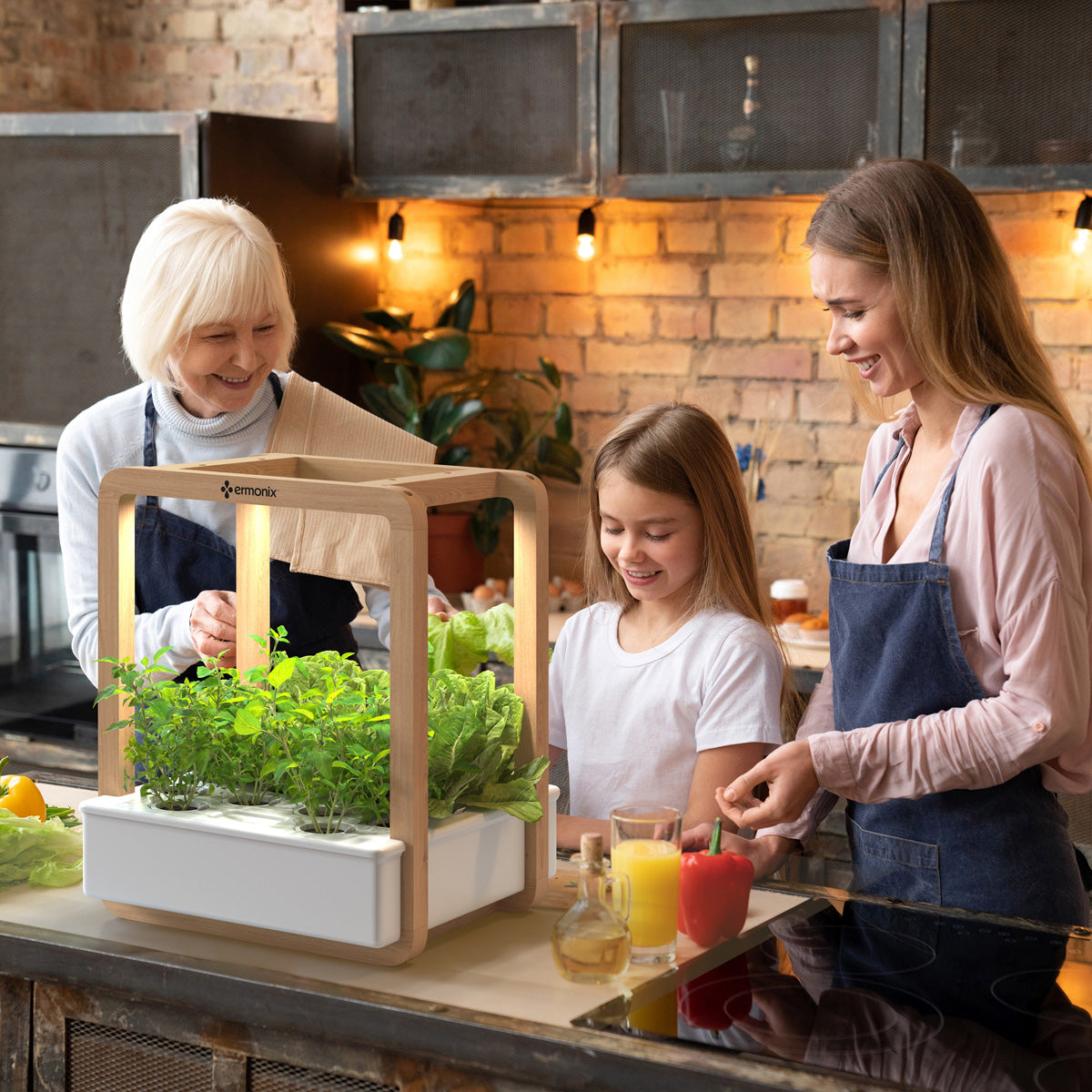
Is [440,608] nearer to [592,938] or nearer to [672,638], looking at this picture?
[672,638]

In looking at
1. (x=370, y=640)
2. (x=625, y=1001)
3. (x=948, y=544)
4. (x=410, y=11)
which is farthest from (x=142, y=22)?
(x=625, y=1001)

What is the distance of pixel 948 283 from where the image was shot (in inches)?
64.6

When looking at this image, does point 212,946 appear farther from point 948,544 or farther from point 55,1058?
point 948,544

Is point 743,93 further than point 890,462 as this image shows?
Yes

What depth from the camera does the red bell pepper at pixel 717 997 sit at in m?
1.22

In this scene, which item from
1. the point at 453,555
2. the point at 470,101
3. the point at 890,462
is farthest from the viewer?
the point at 453,555

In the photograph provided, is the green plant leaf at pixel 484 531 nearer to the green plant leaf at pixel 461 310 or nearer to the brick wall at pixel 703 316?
the brick wall at pixel 703 316

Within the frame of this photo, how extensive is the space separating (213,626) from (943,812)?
865 millimetres

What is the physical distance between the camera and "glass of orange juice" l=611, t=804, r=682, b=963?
133 cm

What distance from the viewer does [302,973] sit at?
4.26ft

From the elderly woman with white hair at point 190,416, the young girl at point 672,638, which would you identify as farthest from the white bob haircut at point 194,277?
the young girl at point 672,638

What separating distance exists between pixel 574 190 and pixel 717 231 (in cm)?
45

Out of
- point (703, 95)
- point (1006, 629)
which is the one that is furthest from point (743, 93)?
point (1006, 629)

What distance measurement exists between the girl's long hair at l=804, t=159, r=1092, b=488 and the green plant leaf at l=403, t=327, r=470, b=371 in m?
2.15
